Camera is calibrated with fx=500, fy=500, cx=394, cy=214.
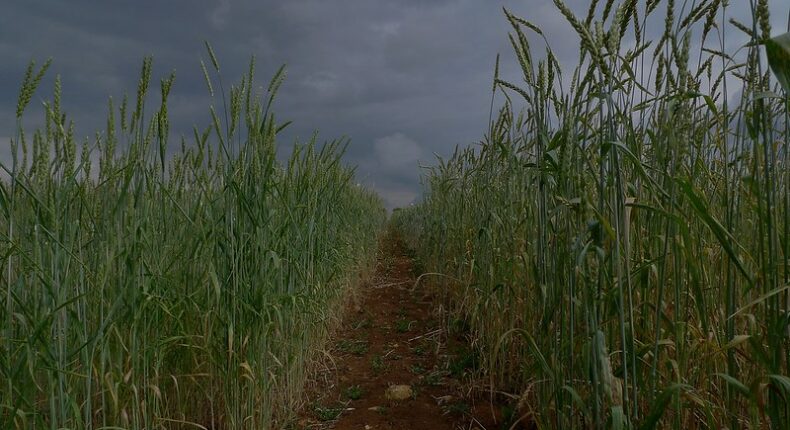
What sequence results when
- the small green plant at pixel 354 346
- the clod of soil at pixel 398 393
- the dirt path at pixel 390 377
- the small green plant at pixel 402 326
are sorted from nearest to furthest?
the dirt path at pixel 390 377, the clod of soil at pixel 398 393, the small green plant at pixel 354 346, the small green plant at pixel 402 326

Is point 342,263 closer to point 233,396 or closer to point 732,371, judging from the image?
point 233,396

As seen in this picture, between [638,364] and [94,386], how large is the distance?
1.71 metres

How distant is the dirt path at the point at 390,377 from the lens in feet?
8.38

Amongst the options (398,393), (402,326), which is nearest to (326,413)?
(398,393)

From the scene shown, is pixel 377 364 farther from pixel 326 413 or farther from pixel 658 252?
pixel 658 252

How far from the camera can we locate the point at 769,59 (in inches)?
34.9

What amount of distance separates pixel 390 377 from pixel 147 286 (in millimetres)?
1927

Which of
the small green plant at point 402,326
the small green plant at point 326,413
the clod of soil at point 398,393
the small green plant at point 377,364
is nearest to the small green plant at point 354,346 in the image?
the small green plant at point 377,364

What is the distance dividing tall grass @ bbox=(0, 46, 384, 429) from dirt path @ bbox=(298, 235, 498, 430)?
36 cm

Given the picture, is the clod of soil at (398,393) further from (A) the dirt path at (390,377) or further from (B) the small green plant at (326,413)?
(B) the small green plant at (326,413)

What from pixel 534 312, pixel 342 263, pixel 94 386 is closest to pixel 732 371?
pixel 534 312

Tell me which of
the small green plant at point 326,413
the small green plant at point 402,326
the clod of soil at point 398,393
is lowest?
A: the small green plant at point 326,413

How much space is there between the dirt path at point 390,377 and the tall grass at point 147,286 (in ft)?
1.18

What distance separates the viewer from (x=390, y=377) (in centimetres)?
316
